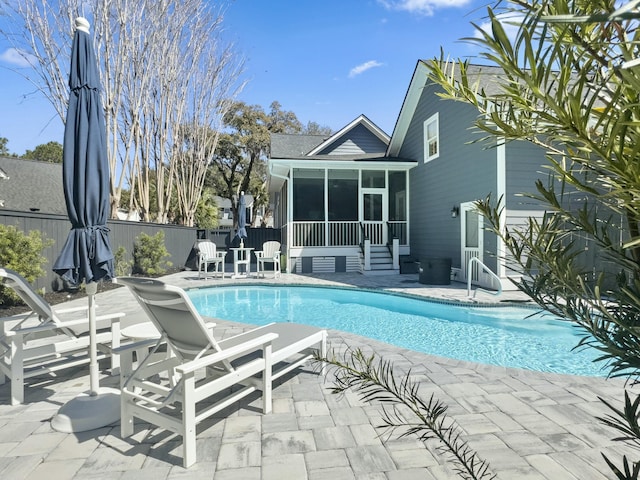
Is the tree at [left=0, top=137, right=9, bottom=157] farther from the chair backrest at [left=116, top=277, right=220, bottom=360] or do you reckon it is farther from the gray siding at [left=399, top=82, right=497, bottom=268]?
the chair backrest at [left=116, top=277, right=220, bottom=360]

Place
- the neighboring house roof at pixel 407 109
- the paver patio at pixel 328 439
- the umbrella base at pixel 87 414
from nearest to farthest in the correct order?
the paver patio at pixel 328 439
the umbrella base at pixel 87 414
the neighboring house roof at pixel 407 109

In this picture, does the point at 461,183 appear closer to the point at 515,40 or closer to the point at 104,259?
the point at 104,259

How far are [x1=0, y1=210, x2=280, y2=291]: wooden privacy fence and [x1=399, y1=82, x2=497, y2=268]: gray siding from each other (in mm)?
9367

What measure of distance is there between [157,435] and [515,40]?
3109 millimetres

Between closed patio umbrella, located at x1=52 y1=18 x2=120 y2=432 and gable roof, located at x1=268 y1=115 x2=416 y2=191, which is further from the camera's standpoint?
gable roof, located at x1=268 y1=115 x2=416 y2=191

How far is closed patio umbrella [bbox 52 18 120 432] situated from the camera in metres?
2.98

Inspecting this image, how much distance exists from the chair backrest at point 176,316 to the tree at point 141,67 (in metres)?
11.2

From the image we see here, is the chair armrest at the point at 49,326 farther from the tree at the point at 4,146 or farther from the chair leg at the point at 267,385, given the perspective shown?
the tree at the point at 4,146

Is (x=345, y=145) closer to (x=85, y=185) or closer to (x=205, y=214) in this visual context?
(x=85, y=185)

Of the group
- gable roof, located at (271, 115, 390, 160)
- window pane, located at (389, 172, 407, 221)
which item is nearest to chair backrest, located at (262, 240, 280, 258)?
gable roof, located at (271, 115, 390, 160)

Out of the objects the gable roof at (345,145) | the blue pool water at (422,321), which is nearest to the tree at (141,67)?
the gable roof at (345,145)

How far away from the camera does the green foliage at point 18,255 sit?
21.5 feet

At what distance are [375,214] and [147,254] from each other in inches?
330

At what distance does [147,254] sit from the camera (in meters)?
12.3
